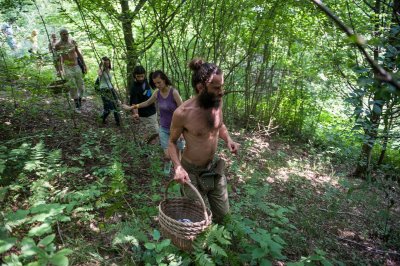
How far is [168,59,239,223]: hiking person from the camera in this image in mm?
2910

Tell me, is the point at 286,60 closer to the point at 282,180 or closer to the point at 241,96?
the point at 241,96

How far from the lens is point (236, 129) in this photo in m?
8.95

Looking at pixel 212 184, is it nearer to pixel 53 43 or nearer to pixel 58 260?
pixel 58 260

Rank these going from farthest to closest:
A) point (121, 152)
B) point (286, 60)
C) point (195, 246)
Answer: point (286, 60), point (121, 152), point (195, 246)

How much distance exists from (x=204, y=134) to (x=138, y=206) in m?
1.51

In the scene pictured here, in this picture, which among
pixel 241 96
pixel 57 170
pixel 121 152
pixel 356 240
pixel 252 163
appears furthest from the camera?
pixel 241 96

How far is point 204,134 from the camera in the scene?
308cm

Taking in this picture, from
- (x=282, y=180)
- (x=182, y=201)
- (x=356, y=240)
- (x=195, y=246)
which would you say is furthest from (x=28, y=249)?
(x=282, y=180)

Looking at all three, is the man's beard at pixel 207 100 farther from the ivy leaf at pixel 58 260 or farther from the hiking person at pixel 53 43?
the hiking person at pixel 53 43

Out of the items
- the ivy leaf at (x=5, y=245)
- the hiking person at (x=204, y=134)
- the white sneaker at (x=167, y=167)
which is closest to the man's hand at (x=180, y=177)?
the hiking person at (x=204, y=134)

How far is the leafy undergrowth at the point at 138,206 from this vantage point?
2.62 meters

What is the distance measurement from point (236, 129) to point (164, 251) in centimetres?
648

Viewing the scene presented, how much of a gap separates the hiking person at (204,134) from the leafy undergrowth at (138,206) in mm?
404

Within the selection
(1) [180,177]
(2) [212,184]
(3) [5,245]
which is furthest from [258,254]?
(3) [5,245]
